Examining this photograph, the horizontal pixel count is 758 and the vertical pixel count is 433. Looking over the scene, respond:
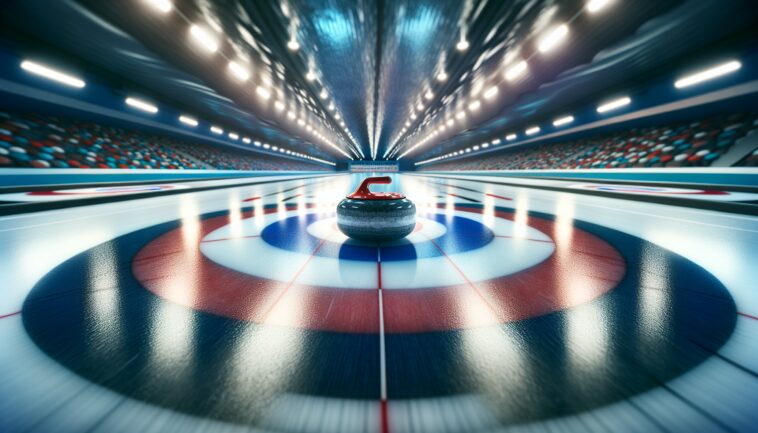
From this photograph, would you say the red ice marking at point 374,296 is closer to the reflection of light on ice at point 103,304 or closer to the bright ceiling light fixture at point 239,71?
the reflection of light on ice at point 103,304

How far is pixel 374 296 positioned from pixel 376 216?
103cm

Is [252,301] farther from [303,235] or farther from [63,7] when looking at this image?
[63,7]

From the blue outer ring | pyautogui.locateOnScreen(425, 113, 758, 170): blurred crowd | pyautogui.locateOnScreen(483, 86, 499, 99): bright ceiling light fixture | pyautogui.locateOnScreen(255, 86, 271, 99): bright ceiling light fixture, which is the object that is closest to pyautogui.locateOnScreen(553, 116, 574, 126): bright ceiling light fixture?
pyautogui.locateOnScreen(425, 113, 758, 170): blurred crowd

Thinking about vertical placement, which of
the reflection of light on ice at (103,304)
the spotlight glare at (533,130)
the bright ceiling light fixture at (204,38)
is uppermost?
the bright ceiling light fixture at (204,38)

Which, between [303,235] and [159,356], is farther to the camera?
[303,235]

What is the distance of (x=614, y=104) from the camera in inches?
524

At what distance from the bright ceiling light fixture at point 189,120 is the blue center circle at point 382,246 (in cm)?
1713

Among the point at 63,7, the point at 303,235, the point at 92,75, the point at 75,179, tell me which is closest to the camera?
the point at 303,235

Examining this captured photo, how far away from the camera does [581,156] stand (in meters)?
19.0

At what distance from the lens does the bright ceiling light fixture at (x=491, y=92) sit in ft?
41.1

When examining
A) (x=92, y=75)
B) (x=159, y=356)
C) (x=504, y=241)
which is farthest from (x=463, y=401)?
(x=92, y=75)

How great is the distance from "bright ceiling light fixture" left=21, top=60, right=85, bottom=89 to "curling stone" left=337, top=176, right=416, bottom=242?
40.9ft

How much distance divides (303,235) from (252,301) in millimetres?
1730

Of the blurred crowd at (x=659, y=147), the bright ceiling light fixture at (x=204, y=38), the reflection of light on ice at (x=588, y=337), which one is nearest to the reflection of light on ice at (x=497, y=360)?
the reflection of light on ice at (x=588, y=337)
